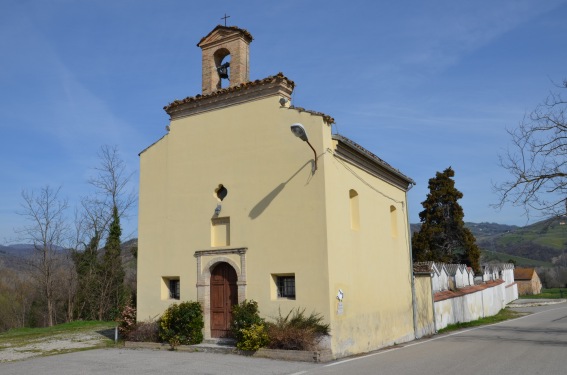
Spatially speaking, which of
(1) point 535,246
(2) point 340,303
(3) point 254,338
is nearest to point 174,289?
(3) point 254,338

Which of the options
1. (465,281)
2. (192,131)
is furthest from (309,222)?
(465,281)

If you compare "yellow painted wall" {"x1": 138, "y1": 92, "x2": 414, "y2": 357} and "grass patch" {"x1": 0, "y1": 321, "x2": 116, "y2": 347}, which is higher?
"yellow painted wall" {"x1": 138, "y1": 92, "x2": 414, "y2": 357}

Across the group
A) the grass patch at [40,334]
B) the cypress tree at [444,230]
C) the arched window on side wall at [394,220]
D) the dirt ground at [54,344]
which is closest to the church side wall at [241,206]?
the dirt ground at [54,344]

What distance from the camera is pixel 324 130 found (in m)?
12.6

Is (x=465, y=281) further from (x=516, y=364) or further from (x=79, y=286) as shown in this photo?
(x=79, y=286)

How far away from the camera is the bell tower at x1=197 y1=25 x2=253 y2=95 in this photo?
14.6 m

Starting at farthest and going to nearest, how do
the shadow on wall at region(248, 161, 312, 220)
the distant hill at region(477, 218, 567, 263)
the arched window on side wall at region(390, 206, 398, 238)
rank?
1. the distant hill at region(477, 218, 567, 263)
2. the arched window on side wall at region(390, 206, 398, 238)
3. the shadow on wall at region(248, 161, 312, 220)

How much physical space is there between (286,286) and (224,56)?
7.70 meters

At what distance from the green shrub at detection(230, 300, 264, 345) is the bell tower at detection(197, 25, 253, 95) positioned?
21.3 ft

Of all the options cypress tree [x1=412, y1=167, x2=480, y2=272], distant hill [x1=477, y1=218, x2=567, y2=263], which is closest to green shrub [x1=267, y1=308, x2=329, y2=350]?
cypress tree [x1=412, y1=167, x2=480, y2=272]

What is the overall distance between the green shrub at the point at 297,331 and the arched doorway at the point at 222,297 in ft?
6.04

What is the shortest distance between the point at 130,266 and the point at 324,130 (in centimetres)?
2361

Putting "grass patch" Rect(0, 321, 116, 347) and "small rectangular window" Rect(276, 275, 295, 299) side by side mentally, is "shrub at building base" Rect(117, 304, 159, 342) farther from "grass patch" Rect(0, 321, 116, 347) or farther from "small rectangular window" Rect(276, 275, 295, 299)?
"small rectangular window" Rect(276, 275, 295, 299)

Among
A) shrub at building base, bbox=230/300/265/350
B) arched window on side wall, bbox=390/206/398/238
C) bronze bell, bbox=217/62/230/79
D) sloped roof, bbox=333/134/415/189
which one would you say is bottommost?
shrub at building base, bbox=230/300/265/350
